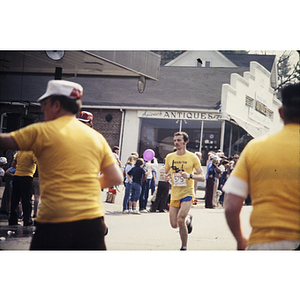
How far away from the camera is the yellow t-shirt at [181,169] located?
584 cm

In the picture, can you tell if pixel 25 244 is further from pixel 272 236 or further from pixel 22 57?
pixel 272 236

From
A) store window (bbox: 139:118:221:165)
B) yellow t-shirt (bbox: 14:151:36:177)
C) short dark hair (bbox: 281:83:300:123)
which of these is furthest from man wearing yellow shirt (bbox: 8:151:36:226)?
short dark hair (bbox: 281:83:300:123)

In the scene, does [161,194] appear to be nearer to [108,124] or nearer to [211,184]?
[211,184]

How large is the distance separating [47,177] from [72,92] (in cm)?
69

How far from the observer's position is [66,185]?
2.81m

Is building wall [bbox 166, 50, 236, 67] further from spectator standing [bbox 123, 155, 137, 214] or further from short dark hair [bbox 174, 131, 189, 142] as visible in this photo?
spectator standing [bbox 123, 155, 137, 214]

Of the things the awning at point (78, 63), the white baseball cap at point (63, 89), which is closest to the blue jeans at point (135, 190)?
the awning at point (78, 63)

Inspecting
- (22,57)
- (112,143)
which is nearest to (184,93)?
(112,143)

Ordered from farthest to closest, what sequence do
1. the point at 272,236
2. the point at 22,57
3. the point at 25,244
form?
the point at 22,57
the point at 25,244
the point at 272,236

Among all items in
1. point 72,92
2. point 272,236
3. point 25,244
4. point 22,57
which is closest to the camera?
point 272,236

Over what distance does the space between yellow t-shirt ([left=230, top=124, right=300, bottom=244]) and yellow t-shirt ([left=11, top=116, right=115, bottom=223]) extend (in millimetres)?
1073

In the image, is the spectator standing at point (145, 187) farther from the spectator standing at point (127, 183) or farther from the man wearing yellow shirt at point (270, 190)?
the man wearing yellow shirt at point (270, 190)

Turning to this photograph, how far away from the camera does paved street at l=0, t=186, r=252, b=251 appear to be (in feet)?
17.0
